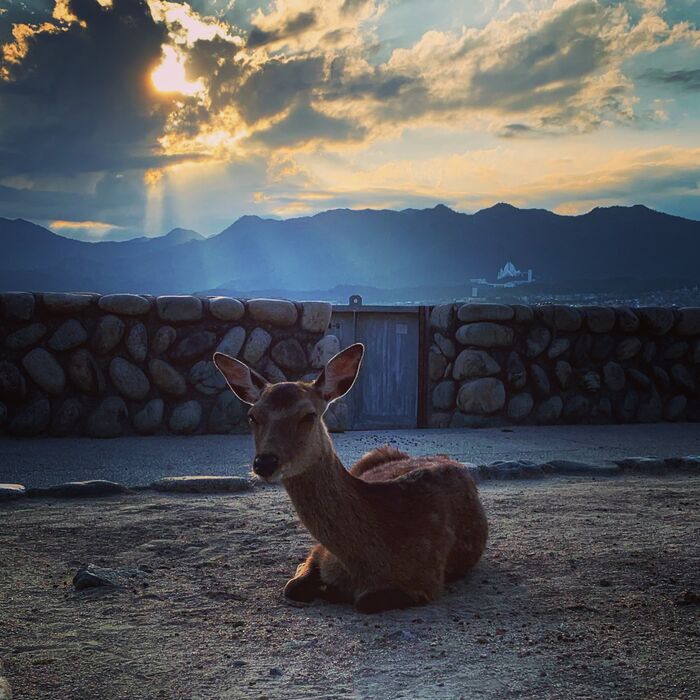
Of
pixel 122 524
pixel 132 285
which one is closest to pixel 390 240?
pixel 132 285

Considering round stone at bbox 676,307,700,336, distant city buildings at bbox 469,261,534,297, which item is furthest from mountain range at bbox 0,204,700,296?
round stone at bbox 676,307,700,336

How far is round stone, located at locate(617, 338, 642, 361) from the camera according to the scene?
15.0 meters

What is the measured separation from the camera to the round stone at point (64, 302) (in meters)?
11.7

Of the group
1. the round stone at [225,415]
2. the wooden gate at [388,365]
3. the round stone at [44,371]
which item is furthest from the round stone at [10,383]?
the wooden gate at [388,365]

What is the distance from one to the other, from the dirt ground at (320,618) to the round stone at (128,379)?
16.7 ft

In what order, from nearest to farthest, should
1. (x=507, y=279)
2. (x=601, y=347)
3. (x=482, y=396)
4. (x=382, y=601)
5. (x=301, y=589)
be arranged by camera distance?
(x=382, y=601) → (x=301, y=589) → (x=482, y=396) → (x=601, y=347) → (x=507, y=279)

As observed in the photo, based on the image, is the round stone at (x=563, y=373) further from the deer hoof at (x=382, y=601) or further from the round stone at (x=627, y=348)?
the deer hoof at (x=382, y=601)

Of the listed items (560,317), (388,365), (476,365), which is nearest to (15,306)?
(388,365)

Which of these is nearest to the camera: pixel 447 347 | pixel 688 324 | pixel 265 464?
pixel 265 464

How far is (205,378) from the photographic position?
1219 cm

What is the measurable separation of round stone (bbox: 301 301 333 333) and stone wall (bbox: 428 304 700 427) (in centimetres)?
231

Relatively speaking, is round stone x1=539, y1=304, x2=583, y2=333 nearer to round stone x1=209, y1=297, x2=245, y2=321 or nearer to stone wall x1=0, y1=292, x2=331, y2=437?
stone wall x1=0, y1=292, x2=331, y2=437

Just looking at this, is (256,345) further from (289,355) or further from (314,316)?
(314,316)

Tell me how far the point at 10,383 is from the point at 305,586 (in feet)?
26.4
